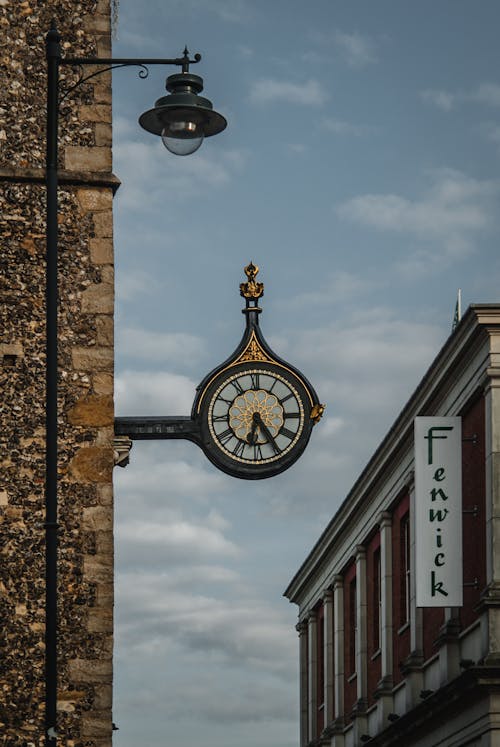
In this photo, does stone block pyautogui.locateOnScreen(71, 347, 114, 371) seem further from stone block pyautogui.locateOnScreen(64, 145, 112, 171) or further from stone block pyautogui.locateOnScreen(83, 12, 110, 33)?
stone block pyautogui.locateOnScreen(83, 12, 110, 33)

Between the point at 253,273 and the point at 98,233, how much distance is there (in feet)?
11.1

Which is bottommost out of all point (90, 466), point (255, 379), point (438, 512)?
point (90, 466)

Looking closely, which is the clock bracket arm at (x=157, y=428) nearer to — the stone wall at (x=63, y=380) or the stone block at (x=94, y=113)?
the stone wall at (x=63, y=380)

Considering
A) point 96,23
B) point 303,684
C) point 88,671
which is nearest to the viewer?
point 88,671

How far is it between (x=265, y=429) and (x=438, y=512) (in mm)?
10306

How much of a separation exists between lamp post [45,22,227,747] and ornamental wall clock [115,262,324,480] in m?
5.28

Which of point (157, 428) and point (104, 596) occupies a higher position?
point (157, 428)

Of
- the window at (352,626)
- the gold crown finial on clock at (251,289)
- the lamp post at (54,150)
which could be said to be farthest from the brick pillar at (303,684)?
the lamp post at (54,150)

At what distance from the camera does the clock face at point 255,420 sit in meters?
21.3

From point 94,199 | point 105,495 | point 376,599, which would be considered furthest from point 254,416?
point 376,599

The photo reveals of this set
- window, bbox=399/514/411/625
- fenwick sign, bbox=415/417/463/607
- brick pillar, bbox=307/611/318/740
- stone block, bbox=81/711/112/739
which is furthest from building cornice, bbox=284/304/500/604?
stone block, bbox=81/711/112/739

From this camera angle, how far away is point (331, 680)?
49.5 meters

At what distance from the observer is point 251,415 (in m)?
21.5

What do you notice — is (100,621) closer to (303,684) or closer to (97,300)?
(97,300)
